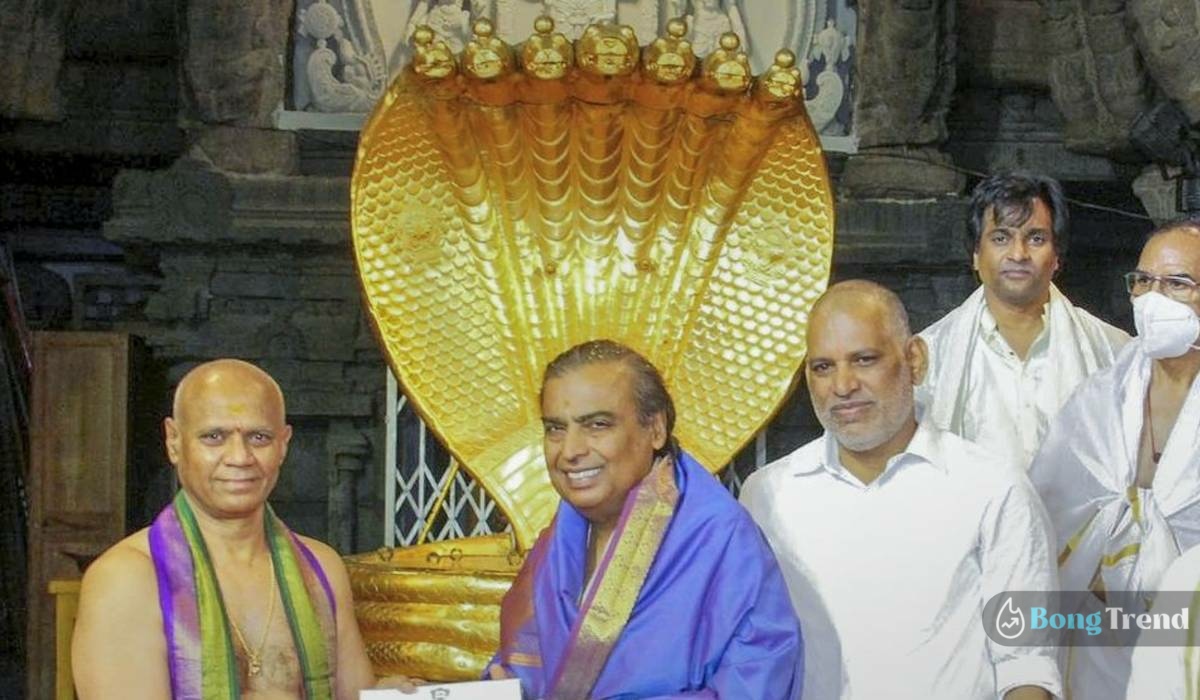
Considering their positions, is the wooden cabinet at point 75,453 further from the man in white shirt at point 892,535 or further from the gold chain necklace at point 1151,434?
the gold chain necklace at point 1151,434

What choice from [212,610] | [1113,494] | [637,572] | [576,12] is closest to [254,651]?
[212,610]

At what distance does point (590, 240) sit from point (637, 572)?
6.37 feet

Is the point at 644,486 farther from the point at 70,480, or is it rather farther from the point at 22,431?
the point at 22,431

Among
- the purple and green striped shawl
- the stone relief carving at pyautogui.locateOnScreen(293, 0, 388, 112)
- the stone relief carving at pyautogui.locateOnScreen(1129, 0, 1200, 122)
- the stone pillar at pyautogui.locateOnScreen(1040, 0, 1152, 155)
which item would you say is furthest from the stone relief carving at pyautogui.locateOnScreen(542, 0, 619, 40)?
the purple and green striped shawl

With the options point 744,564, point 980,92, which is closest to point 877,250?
point 980,92

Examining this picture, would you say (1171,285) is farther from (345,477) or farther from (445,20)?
(445,20)

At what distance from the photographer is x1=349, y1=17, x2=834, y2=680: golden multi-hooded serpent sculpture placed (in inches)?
163

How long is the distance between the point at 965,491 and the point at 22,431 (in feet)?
10.7

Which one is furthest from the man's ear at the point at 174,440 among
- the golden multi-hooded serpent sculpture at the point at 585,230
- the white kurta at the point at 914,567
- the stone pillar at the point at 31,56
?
the stone pillar at the point at 31,56

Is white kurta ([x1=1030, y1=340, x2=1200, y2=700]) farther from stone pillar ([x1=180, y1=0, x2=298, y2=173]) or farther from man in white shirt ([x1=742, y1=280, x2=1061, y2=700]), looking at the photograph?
stone pillar ([x1=180, y1=0, x2=298, y2=173])

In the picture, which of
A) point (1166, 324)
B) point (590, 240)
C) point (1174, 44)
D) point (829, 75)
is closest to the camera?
point (1166, 324)

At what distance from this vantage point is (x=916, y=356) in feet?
9.10

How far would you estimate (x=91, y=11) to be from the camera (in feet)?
18.0

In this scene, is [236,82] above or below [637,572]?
above
